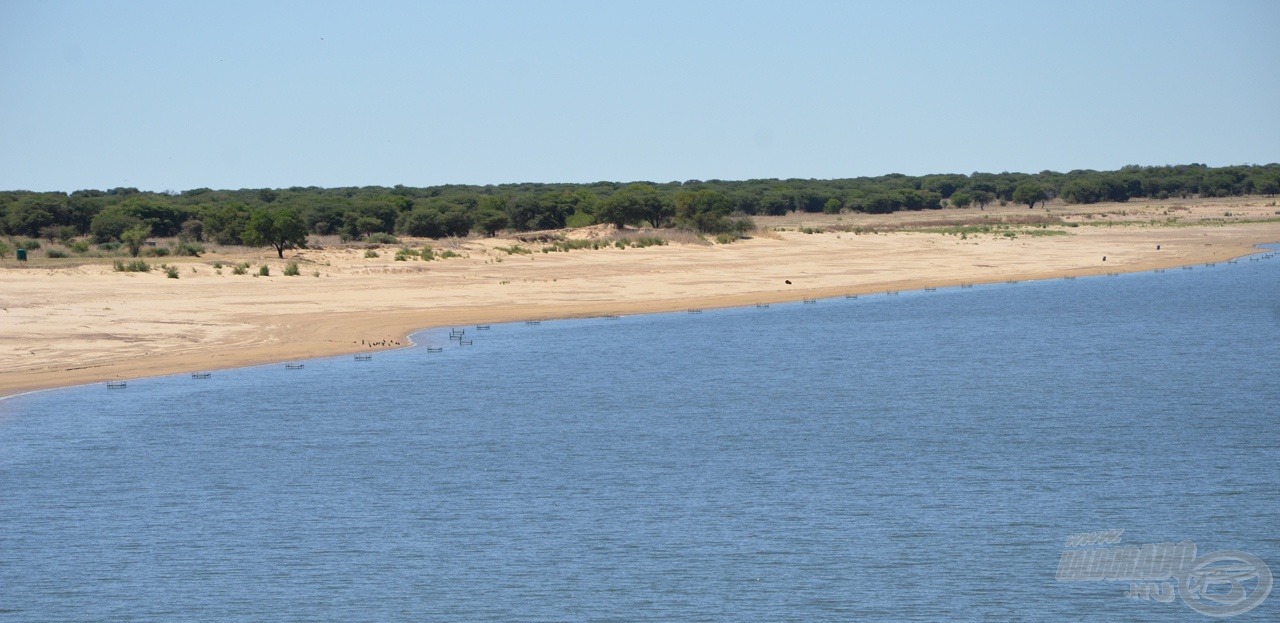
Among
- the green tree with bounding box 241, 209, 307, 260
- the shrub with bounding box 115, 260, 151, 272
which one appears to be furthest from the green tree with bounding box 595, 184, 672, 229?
the shrub with bounding box 115, 260, 151, 272

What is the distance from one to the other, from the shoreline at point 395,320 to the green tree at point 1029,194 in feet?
202

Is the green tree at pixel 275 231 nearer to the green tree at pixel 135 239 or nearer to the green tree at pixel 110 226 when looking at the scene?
the green tree at pixel 135 239

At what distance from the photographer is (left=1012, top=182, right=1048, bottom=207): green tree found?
12044 centimetres

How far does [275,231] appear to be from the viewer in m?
53.1

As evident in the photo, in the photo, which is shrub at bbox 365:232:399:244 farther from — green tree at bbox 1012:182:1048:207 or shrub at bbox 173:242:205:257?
green tree at bbox 1012:182:1048:207

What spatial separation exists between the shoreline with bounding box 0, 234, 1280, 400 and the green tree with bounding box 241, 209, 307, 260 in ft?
48.4

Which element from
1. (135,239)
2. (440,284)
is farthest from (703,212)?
(135,239)

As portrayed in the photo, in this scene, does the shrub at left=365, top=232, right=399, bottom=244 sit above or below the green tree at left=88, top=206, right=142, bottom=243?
below

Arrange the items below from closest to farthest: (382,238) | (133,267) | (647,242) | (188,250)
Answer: (133,267) < (188,250) < (382,238) < (647,242)

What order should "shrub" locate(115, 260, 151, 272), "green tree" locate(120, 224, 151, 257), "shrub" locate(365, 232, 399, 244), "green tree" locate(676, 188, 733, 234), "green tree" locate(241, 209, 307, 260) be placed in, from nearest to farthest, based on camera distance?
"shrub" locate(115, 260, 151, 272)
"green tree" locate(120, 224, 151, 257)
"green tree" locate(241, 209, 307, 260)
"shrub" locate(365, 232, 399, 244)
"green tree" locate(676, 188, 733, 234)

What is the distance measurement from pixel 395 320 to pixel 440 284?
8.13 metres

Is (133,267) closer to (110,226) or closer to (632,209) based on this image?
(110,226)

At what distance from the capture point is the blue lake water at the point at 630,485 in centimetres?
1346

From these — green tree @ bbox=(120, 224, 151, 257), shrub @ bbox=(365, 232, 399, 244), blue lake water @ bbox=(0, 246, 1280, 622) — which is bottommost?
blue lake water @ bbox=(0, 246, 1280, 622)
